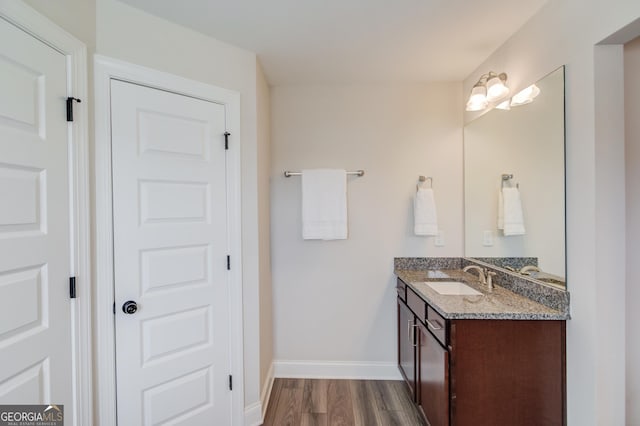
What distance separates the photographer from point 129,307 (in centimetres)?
142

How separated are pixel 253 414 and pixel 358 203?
5.62 ft

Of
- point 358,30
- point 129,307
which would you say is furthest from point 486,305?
point 129,307

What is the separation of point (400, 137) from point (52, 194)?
7.43 feet

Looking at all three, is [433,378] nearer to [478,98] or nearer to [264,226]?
[264,226]

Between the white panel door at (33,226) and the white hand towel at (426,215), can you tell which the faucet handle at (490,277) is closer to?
the white hand towel at (426,215)

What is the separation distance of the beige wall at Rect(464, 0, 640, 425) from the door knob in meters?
2.18

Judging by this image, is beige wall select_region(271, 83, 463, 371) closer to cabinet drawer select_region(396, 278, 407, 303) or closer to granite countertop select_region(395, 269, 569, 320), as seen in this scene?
cabinet drawer select_region(396, 278, 407, 303)

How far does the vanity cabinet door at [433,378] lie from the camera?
1359 millimetres

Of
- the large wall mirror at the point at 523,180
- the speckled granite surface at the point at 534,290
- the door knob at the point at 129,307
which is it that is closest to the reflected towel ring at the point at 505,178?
the large wall mirror at the point at 523,180

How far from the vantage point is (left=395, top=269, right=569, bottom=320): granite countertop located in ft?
4.38

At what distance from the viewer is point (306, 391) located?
2.20 metres

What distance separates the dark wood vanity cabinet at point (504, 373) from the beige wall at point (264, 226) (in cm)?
125

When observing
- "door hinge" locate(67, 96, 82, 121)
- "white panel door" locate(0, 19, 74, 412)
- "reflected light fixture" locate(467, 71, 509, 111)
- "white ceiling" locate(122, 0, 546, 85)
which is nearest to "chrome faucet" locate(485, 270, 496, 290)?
"reflected light fixture" locate(467, 71, 509, 111)

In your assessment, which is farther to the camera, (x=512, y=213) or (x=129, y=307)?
(x=512, y=213)
